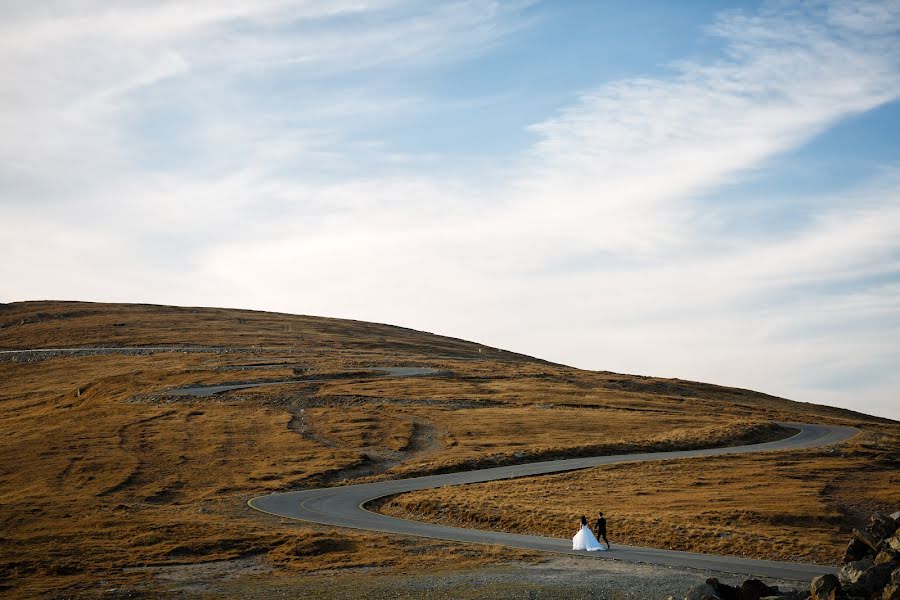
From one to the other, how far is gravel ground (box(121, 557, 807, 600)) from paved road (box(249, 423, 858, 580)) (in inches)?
101

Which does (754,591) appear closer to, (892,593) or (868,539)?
(868,539)

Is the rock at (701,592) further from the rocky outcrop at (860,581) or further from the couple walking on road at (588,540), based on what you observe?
the couple walking on road at (588,540)

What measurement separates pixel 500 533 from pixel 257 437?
4359cm

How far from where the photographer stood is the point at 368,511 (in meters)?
55.5

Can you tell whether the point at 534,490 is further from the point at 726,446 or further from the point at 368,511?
the point at 726,446

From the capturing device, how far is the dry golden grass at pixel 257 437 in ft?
143

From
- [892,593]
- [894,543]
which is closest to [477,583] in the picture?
[894,543]

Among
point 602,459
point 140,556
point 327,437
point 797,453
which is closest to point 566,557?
point 140,556

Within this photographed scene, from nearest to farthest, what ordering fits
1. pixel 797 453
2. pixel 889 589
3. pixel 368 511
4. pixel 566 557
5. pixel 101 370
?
pixel 889 589, pixel 566 557, pixel 368 511, pixel 797 453, pixel 101 370

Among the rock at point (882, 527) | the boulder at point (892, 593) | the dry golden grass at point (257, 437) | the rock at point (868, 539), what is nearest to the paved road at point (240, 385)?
the dry golden grass at point (257, 437)

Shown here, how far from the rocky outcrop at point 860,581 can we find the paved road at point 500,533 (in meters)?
6.56

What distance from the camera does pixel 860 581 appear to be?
24.7 m

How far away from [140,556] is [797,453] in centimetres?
5350

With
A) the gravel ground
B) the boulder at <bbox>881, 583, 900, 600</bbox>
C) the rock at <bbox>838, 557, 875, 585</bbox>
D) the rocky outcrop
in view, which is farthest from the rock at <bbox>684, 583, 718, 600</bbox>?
the boulder at <bbox>881, 583, 900, 600</bbox>
